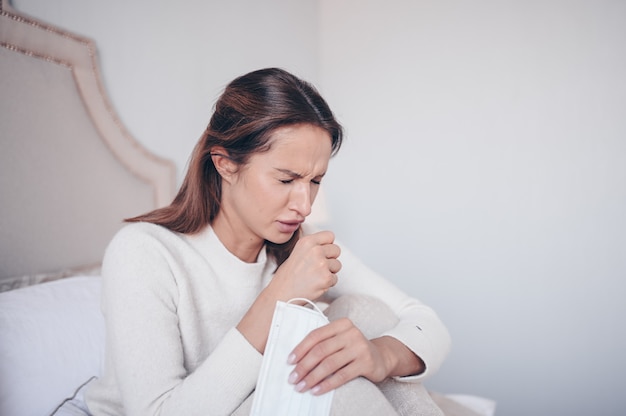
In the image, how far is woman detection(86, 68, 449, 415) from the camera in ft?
2.51

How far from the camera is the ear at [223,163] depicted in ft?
3.28

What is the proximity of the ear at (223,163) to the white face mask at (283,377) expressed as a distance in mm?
379

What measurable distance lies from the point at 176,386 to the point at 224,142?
20.4 inches

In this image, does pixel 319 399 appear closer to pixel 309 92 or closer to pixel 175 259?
pixel 175 259

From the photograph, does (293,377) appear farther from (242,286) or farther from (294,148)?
(294,148)

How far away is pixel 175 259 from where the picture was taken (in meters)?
0.95

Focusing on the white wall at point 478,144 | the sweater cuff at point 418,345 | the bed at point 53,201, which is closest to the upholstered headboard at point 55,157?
the bed at point 53,201

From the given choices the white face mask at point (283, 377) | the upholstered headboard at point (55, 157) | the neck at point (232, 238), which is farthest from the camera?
the upholstered headboard at point (55, 157)

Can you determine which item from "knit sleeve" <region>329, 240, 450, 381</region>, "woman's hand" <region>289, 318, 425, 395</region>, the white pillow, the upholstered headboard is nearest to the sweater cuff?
"knit sleeve" <region>329, 240, 450, 381</region>

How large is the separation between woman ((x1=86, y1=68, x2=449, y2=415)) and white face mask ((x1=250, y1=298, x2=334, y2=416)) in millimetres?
17

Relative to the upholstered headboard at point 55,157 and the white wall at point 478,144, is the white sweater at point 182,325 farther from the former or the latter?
the white wall at point 478,144

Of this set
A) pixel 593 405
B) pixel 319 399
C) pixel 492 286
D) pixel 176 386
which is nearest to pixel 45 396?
pixel 176 386

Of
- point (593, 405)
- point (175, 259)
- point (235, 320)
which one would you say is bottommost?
point (593, 405)

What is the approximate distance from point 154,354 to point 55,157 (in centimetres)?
87
